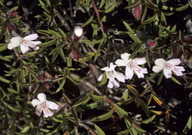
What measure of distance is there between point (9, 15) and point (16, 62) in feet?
1.84

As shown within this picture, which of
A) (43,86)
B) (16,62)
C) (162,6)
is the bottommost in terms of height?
(43,86)

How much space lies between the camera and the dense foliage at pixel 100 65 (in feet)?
5.43

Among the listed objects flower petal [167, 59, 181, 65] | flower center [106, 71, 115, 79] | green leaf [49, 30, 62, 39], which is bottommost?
flower center [106, 71, 115, 79]

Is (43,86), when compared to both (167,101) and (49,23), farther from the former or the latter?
(167,101)

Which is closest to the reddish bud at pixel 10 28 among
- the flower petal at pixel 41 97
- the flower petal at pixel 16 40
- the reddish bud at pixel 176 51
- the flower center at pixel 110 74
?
the flower petal at pixel 16 40

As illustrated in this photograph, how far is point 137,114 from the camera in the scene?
2.18m

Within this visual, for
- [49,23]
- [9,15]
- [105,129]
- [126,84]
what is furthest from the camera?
[105,129]

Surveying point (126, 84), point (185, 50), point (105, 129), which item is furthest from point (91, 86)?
point (185, 50)

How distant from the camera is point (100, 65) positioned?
2010mm

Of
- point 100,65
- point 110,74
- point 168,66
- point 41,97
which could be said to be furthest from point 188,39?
point 41,97

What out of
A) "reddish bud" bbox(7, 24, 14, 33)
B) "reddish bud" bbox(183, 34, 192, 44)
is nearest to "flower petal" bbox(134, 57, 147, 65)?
"reddish bud" bbox(183, 34, 192, 44)

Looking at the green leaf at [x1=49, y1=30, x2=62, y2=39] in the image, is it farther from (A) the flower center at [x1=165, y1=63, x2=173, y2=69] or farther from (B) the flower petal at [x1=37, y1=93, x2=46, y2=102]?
(A) the flower center at [x1=165, y1=63, x2=173, y2=69]

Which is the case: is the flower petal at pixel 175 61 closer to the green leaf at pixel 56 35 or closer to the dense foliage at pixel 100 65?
the dense foliage at pixel 100 65

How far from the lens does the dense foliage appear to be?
1655 millimetres
